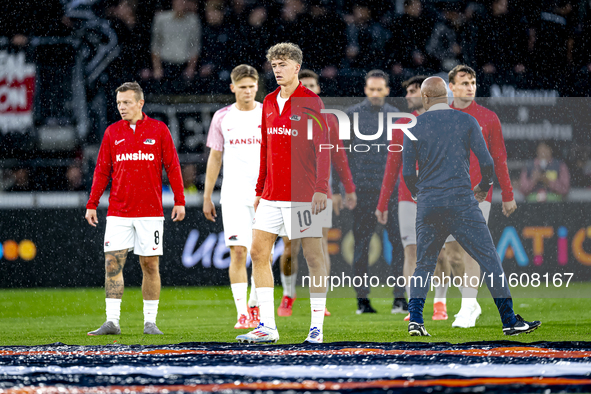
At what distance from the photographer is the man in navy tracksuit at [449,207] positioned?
5.37 metres

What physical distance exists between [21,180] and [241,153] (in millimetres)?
4830

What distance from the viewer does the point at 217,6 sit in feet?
39.9

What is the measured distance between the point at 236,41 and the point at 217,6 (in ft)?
2.69

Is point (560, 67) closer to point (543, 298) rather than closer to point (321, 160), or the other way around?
point (543, 298)

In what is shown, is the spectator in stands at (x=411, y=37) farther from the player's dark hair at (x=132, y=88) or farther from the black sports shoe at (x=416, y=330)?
the black sports shoe at (x=416, y=330)

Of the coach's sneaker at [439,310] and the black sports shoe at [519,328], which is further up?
the black sports shoe at [519,328]

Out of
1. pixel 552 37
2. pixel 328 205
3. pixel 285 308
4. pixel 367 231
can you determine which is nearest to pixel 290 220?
pixel 328 205

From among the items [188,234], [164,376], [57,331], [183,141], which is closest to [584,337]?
[164,376]

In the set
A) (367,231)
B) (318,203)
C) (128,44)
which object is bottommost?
(367,231)

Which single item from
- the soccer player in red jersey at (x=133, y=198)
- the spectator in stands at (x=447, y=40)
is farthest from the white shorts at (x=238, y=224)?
the spectator in stands at (x=447, y=40)

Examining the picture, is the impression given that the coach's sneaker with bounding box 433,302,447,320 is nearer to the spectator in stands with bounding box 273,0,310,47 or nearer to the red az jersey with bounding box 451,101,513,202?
the red az jersey with bounding box 451,101,513,202

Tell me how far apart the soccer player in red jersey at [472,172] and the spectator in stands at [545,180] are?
2224 millimetres

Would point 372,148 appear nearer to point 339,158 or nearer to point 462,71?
point 339,158

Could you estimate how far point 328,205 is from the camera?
6703mm
